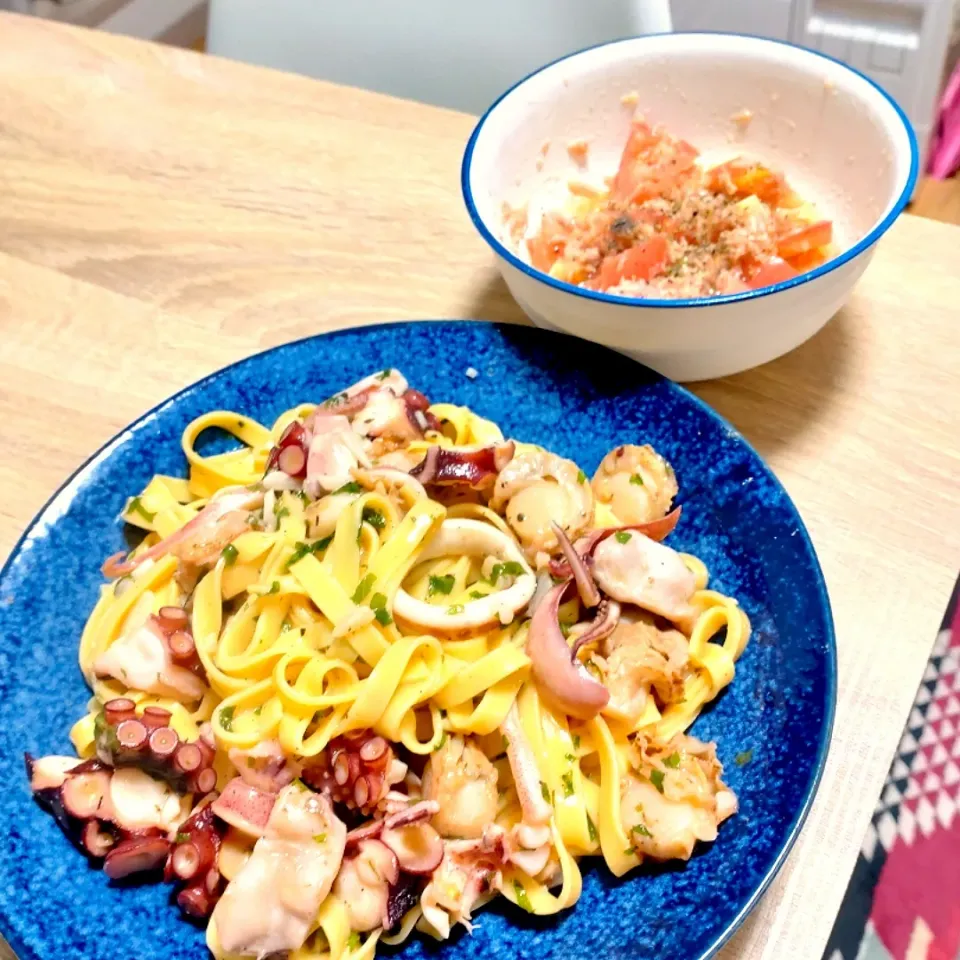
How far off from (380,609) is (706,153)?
3.23ft

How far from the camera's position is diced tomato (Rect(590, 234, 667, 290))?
1.41m

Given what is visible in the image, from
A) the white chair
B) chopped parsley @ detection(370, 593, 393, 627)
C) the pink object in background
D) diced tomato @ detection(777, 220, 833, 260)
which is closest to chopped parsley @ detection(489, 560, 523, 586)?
chopped parsley @ detection(370, 593, 393, 627)

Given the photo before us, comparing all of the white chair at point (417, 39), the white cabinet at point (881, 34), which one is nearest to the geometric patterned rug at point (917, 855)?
the white chair at point (417, 39)

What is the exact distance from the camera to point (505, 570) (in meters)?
1.18

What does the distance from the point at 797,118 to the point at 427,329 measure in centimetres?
66

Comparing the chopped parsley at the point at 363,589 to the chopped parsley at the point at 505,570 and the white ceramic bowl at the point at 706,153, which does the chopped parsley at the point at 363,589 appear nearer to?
the chopped parsley at the point at 505,570

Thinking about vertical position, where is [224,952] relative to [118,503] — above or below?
below

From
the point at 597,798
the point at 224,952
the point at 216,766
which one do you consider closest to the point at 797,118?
the point at 597,798

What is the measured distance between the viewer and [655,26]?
1934 millimetres

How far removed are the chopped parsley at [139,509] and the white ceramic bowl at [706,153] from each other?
1.90 ft

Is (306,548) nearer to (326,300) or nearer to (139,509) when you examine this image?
(139,509)

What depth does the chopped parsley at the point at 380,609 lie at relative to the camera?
112 centimetres

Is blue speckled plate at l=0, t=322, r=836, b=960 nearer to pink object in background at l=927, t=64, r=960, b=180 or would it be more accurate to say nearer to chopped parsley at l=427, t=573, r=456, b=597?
Answer: chopped parsley at l=427, t=573, r=456, b=597

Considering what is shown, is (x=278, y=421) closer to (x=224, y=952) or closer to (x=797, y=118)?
(x=224, y=952)
